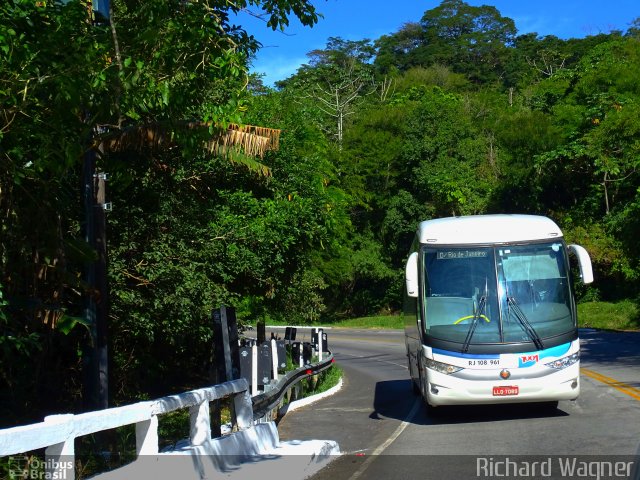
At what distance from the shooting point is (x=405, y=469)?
9117mm

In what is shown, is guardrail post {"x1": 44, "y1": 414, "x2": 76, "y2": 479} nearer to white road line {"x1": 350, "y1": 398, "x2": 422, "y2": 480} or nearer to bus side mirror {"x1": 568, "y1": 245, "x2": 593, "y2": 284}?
white road line {"x1": 350, "y1": 398, "x2": 422, "y2": 480}

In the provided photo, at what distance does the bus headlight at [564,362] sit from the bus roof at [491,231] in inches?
76.4

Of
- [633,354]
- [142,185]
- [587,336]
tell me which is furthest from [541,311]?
[587,336]

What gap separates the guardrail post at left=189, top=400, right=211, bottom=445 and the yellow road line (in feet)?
29.8

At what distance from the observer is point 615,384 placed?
16266mm

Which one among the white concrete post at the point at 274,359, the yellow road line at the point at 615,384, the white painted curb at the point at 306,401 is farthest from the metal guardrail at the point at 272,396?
the yellow road line at the point at 615,384

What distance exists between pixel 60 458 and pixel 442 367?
25.9 feet

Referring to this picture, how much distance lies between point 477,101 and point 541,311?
53.6 meters

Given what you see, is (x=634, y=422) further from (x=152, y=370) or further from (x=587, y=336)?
(x=587, y=336)

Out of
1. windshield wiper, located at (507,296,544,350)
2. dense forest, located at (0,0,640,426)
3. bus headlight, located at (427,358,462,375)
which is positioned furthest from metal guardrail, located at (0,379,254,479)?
windshield wiper, located at (507,296,544,350)

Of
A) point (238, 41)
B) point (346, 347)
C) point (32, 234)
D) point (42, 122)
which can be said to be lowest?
point (346, 347)

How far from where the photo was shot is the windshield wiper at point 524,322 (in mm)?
11984

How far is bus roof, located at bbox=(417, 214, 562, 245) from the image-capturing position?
1277cm

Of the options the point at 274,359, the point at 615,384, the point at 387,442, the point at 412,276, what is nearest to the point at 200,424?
the point at 387,442
